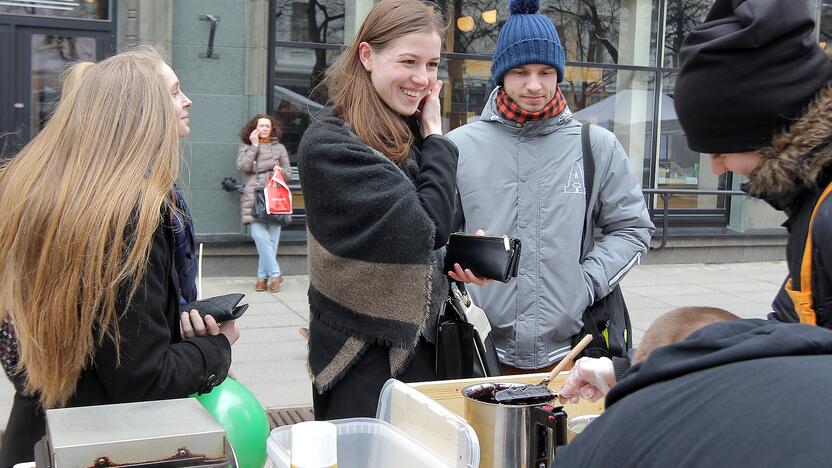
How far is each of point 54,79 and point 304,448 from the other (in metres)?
8.56

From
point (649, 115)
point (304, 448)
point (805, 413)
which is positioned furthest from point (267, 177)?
point (805, 413)

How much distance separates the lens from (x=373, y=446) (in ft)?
6.31

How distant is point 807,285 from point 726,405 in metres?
0.65

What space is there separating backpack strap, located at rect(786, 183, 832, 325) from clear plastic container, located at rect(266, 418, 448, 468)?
30.7 inches

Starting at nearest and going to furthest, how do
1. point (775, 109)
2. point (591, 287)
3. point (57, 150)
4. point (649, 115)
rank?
1. point (775, 109)
2. point (57, 150)
3. point (591, 287)
4. point (649, 115)

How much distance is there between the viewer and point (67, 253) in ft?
6.89

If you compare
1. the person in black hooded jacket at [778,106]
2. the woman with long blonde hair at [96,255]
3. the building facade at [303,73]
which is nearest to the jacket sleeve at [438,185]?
the woman with long blonde hair at [96,255]

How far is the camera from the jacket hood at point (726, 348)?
3.57 feet

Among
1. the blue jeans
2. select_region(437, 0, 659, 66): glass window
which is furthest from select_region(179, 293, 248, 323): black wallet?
select_region(437, 0, 659, 66): glass window

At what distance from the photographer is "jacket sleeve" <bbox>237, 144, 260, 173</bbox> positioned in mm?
8891

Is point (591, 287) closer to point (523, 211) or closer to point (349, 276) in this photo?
point (523, 211)

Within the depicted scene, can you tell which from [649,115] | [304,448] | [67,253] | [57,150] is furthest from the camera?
[649,115]

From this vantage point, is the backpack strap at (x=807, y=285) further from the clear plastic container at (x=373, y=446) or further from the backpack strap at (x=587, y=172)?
the backpack strap at (x=587, y=172)

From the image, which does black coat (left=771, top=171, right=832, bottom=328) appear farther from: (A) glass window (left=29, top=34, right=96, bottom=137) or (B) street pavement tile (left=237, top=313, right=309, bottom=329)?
(A) glass window (left=29, top=34, right=96, bottom=137)
